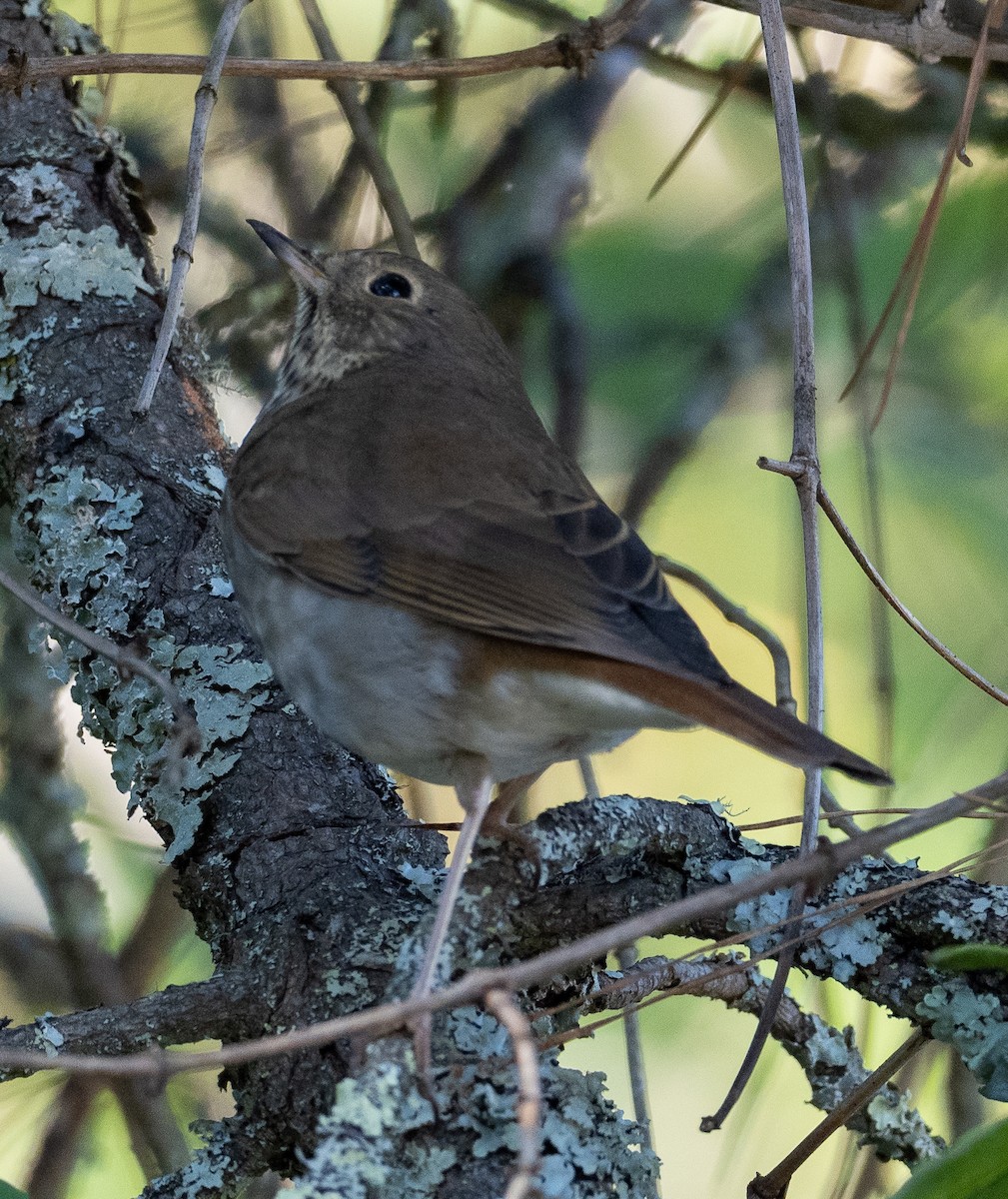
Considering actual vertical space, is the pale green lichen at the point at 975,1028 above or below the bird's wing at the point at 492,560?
below

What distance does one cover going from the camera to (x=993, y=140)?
3.34 metres

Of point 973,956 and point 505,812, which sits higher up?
→ point 505,812

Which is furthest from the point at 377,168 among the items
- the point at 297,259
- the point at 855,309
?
the point at 855,309

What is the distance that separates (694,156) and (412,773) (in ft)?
6.66

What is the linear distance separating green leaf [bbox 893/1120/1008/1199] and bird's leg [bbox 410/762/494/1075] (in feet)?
1.77

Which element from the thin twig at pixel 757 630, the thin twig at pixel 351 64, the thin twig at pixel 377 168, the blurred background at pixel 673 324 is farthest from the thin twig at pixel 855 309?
the thin twig at pixel 377 168

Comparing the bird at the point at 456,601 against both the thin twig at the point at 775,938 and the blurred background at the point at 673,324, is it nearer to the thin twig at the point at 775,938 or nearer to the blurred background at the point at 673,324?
the thin twig at the point at 775,938

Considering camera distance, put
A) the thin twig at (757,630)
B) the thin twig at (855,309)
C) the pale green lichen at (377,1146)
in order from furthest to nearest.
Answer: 1. the thin twig at (855,309)
2. the thin twig at (757,630)
3. the pale green lichen at (377,1146)

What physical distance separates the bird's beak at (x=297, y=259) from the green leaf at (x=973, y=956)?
6.00ft

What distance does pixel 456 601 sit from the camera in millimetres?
2029

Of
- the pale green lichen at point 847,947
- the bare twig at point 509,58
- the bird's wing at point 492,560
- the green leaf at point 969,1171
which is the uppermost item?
the bare twig at point 509,58

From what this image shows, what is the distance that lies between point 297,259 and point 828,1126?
76.1 inches

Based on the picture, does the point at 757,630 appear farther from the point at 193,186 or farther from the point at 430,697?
the point at 193,186

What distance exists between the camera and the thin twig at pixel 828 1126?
169cm
